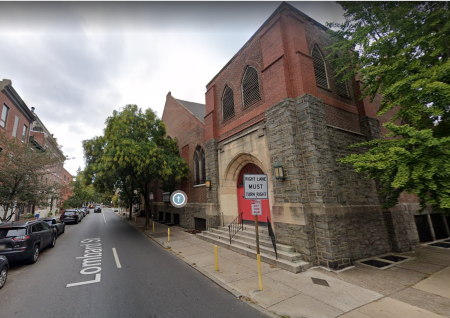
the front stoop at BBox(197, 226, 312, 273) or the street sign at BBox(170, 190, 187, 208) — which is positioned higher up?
the street sign at BBox(170, 190, 187, 208)

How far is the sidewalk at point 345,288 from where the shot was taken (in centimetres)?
433

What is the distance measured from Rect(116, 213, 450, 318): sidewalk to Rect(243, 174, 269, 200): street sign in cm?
243

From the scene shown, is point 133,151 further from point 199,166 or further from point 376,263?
point 376,263

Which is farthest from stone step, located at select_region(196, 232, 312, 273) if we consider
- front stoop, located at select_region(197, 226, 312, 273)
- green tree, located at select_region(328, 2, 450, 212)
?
green tree, located at select_region(328, 2, 450, 212)

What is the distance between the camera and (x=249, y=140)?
34.9 feet

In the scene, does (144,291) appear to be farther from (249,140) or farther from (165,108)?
(165,108)

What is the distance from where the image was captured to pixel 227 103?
13.3 m

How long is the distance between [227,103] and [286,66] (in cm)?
512

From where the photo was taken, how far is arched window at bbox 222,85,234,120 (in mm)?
12792

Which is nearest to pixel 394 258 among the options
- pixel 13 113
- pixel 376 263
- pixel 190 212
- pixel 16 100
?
pixel 376 263

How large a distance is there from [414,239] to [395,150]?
8.47 metres

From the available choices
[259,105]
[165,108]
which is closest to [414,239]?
[259,105]

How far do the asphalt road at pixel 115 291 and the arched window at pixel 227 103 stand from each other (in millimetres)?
8674

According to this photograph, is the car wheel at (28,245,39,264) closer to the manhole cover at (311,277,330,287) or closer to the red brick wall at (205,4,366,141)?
the manhole cover at (311,277,330,287)
